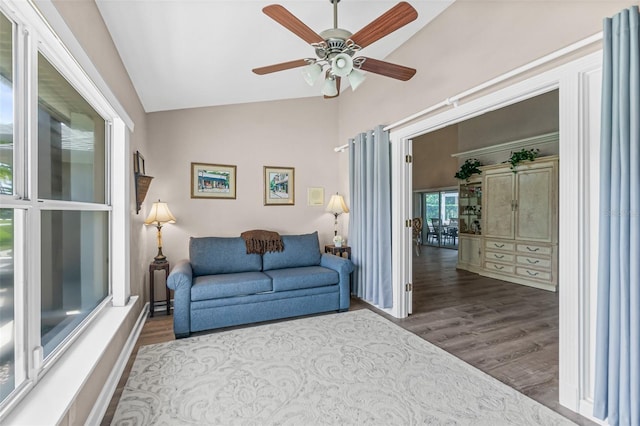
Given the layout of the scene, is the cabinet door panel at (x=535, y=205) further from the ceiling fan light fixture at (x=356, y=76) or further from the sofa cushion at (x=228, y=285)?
the sofa cushion at (x=228, y=285)

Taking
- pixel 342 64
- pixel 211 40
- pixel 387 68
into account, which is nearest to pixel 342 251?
pixel 387 68

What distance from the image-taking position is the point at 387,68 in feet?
8.11

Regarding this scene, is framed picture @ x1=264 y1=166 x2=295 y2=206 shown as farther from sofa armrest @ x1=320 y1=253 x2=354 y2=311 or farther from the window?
the window

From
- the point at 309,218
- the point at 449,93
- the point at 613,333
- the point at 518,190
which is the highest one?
the point at 449,93

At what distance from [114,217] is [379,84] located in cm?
326

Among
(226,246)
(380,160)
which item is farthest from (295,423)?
(380,160)

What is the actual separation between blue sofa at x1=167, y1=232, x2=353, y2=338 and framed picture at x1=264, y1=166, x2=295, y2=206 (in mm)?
652

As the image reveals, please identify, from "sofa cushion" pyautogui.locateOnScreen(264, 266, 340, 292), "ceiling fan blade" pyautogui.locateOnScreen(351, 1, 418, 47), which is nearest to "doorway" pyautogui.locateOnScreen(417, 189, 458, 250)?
"sofa cushion" pyautogui.locateOnScreen(264, 266, 340, 292)

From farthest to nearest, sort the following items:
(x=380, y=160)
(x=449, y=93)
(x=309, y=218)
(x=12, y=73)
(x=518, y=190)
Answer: (x=518, y=190)
(x=309, y=218)
(x=380, y=160)
(x=449, y=93)
(x=12, y=73)

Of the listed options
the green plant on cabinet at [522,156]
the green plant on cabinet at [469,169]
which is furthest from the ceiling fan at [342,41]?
the green plant on cabinet at [469,169]

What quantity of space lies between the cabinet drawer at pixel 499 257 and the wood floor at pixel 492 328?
0.48 m

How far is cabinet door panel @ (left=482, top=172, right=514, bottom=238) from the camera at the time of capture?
5449 millimetres

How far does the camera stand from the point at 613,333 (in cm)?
164

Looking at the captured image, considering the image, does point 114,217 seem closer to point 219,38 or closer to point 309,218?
point 219,38
